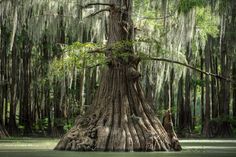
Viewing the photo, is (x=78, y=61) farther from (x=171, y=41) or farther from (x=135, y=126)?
(x=171, y=41)

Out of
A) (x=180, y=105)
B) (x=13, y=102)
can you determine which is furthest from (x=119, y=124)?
(x=180, y=105)

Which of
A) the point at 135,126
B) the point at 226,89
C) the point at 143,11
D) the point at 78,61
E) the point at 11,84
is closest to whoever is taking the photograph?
the point at 135,126

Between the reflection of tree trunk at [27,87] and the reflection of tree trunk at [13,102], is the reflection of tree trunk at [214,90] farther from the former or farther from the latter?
the reflection of tree trunk at [13,102]

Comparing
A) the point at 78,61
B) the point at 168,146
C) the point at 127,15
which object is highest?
the point at 127,15

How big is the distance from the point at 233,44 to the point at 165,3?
961 centimetres

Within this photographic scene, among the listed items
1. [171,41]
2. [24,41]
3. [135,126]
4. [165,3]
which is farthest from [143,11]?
[135,126]

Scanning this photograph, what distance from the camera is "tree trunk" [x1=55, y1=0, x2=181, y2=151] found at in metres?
17.5

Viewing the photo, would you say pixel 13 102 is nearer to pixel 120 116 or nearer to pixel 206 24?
pixel 206 24

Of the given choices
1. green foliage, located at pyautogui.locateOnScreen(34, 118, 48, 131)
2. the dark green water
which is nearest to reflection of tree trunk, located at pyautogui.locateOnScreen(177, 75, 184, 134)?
green foliage, located at pyautogui.locateOnScreen(34, 118, 48, 131)

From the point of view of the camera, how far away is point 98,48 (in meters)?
20.0

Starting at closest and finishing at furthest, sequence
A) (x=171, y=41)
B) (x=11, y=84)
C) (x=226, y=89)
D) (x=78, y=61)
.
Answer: (x=78, y=61), (x=171, y=41), (x=11, y=84), (x=226, y=89)

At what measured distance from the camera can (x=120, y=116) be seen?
18203mm

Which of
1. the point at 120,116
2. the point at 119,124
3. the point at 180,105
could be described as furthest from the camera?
the point at 180,105

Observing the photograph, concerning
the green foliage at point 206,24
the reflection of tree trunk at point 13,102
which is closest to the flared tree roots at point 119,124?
the green foliage at point 206,24
